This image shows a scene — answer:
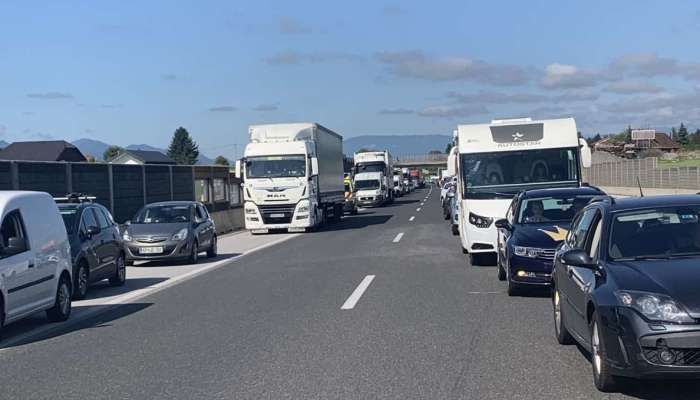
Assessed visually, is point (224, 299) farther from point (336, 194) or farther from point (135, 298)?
point (336, 194)

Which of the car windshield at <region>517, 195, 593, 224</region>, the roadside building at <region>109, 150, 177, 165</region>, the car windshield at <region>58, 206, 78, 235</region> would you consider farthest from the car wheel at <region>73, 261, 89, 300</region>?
the roadside building at <region>109, 150, 177, 165</region>

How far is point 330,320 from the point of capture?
1080 cm

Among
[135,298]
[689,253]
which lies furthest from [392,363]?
[135,298]

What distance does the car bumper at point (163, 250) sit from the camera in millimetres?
19828

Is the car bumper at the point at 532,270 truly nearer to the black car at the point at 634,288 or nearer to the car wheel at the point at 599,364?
the black car at the point at 634,288

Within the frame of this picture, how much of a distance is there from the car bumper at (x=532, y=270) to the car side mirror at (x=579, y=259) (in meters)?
4.79

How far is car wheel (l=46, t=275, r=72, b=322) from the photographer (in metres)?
11.7

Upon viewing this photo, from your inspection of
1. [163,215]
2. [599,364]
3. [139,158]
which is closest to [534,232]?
[599,364]

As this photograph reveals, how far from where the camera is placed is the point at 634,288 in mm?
6352

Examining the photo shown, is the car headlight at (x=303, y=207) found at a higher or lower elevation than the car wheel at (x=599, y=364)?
higher

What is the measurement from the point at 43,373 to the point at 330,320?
371 cm

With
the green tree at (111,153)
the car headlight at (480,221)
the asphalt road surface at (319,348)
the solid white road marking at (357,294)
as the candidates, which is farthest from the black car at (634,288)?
the green tree at (111,153)

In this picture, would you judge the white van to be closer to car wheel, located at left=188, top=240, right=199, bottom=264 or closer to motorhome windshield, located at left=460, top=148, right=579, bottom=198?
car wheel, located at left=188, top=240, right=199, bottom=264

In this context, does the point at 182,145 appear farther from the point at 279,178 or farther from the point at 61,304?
the point at 61,304
